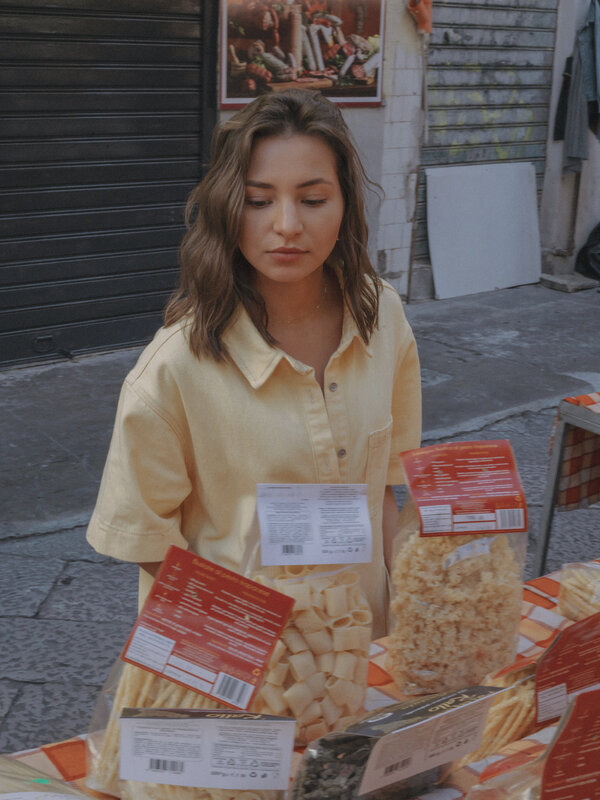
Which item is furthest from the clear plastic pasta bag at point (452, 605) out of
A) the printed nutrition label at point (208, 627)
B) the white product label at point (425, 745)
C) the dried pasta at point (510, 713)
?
the printed nutrition label at point (208, 627)

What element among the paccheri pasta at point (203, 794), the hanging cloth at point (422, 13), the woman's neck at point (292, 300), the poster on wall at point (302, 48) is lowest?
the paccheri pasta at point (203, 794)

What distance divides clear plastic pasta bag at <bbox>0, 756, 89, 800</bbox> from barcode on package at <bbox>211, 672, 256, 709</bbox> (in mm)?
192

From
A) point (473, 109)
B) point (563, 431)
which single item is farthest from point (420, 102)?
point (563, 431)

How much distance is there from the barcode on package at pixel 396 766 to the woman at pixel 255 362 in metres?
0.46

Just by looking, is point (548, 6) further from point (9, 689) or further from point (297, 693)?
point (297, 693)

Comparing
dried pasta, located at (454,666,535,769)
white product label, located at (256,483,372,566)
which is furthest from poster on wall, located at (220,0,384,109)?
dried pasta, located at (454,666,535,769)

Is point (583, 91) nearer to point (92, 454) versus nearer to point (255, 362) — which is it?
point (92, 454)

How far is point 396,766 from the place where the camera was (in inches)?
43.7

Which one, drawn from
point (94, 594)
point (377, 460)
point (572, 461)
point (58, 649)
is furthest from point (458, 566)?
point (94, 594)

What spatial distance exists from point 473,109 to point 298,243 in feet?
25.3

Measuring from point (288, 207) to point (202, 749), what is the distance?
0.81m

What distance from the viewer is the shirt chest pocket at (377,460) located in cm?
172

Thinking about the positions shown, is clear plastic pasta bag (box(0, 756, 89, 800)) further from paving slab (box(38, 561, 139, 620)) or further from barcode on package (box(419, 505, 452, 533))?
paving slab (box(38, 561, 139, 620))

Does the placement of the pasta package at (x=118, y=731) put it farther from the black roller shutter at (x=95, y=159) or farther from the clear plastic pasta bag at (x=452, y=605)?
the black roller shutter at (x=95, y=159)
